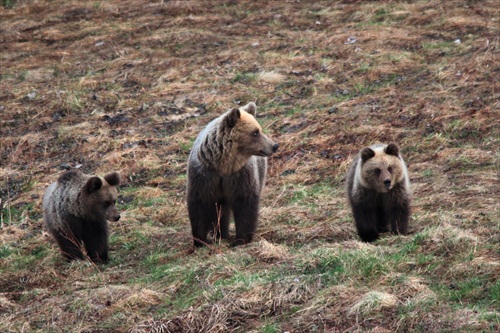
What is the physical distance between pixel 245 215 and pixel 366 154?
144cm

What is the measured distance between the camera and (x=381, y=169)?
8250 millimetres

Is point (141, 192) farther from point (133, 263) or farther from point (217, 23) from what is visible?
point (217, 23)

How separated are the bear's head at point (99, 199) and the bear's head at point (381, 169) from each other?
2.81 meters

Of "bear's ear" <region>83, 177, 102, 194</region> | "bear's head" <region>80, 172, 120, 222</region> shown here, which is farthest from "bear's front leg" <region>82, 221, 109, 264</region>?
"bear's ear" <region>83, 177, 102, 194</region>

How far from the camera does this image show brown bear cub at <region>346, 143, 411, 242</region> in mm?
8297

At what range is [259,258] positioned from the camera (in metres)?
7.82

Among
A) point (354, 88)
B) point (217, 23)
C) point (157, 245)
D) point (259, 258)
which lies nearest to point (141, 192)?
point (157, 245)

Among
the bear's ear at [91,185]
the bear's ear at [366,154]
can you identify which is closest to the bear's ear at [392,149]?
the bear's ear at [366,154]

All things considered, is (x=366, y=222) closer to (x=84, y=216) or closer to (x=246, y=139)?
(x=246, y=139)

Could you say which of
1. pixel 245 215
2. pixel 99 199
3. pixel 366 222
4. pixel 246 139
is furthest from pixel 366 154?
pixel 99 199

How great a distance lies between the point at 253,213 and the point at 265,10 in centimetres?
1295

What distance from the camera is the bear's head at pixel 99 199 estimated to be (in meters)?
9.16

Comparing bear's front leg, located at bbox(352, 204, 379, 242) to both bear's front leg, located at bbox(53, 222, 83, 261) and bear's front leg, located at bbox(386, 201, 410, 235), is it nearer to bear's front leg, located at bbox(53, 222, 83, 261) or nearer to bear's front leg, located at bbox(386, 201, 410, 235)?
bear's front leg, located at bbox(386, 201, 410, 235)

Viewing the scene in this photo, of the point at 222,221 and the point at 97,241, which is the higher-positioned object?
the point at 222,221
